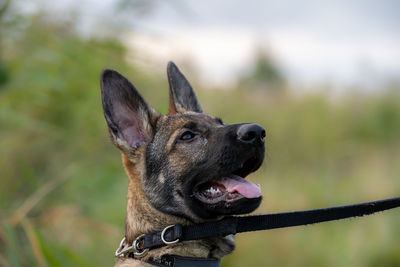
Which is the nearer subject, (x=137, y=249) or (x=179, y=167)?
(x=137, y=249)

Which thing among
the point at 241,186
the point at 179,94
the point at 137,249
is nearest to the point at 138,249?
the point at 137,249

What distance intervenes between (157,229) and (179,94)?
1055mm

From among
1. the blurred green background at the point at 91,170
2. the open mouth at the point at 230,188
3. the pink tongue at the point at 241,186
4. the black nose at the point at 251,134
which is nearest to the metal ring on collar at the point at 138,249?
the open mouth at the point at 230,188

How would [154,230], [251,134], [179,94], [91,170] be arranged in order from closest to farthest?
1. [251,134]
2. [154,230]
3. [179,94]
4. [91,170]

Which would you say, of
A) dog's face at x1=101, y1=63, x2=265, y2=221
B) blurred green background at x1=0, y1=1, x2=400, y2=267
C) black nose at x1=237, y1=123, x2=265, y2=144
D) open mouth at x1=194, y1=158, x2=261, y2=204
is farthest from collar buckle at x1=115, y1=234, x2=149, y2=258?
blurred green background at x1=0, y1=1, x2=400, y2=267

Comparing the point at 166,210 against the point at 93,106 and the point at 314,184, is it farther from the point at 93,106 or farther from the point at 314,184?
the point at 314,184

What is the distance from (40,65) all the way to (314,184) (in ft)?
14.6

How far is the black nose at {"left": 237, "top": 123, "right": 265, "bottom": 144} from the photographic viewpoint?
2.43 metres

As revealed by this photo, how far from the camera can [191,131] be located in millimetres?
2797

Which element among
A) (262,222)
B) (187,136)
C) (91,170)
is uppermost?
(187,136)

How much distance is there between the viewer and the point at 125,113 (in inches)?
118

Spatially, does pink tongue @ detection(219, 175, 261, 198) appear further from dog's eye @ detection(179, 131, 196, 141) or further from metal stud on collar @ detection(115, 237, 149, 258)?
metal stud on collar @ detection(115, 237, 149, 258)

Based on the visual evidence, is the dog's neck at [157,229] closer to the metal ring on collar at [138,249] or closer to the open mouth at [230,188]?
the metal ring on collar at [138,249]

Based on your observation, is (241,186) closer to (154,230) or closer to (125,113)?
(154,230)
